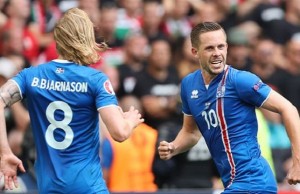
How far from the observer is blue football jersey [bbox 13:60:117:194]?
21.9 feet

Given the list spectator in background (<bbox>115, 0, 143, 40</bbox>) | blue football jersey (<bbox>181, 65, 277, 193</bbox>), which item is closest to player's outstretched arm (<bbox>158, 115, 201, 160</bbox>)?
blue football jersey (<bbox>181, 65, 277, 193</bbox>)

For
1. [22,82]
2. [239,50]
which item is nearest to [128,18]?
[239,50]

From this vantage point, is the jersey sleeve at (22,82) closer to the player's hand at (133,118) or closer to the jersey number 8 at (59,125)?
the jersey number 8 at (59,125)

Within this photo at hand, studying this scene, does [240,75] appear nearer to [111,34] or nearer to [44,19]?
[111,34]

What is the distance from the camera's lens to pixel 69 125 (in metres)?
6.70

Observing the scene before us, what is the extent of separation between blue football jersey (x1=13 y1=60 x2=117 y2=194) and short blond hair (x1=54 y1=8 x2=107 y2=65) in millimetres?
75

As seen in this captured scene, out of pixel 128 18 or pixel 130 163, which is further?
pixel 128 18

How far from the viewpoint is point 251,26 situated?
46.8ft

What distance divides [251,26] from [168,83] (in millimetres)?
2235

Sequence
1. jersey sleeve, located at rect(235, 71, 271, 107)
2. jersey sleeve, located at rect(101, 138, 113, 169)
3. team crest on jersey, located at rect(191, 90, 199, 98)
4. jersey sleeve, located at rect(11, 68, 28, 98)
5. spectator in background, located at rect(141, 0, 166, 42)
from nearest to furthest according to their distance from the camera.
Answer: jersey sleeve, located at rect(11, 68, 28, 98) → jersey sleeve, located at rect(235, 71, 271, 107) → team crest on jersey, located at rect(191, 90, 199, 98) → jersey sleeve, located at rect(101, 138, 113, 169) → spectator in background, located at rect(141, 0, 166, 42)

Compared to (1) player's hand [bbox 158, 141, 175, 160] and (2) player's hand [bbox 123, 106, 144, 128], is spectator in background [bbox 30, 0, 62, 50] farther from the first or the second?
(2) player's hand [bbox 123, 106, 144, 128]

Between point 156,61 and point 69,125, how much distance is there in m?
6.15

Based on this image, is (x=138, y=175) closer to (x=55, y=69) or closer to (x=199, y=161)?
(x=199, y=161)

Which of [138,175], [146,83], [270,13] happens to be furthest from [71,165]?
Result: [270,13]
